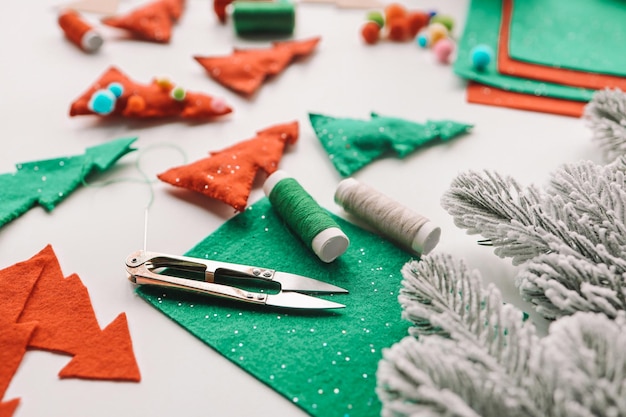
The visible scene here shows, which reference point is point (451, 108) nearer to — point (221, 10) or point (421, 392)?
point (221, 10)

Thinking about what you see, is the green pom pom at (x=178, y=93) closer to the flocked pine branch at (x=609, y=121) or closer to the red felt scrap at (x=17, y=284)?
the red felt scrap at (x=17, y=284)

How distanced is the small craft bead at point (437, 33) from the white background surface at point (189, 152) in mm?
45

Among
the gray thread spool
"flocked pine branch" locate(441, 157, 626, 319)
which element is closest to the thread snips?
the gray thread spool

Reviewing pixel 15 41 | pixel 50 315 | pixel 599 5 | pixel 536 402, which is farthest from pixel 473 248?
pixel 15 41

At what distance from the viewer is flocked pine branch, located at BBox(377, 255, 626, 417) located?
0.55 meters

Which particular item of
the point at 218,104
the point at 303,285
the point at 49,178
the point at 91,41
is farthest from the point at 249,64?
the point at 303,285

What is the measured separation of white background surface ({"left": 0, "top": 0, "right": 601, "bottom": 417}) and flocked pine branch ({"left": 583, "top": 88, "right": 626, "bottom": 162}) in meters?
0.07

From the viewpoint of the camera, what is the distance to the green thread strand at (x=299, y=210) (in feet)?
2.89

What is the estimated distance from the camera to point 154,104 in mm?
1166

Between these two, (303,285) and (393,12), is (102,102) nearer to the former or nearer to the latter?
(303,285)

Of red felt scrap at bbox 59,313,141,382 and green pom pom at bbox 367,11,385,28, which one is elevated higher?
green pom pom at bbox 367,11,385,28

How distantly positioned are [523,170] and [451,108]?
22 cm

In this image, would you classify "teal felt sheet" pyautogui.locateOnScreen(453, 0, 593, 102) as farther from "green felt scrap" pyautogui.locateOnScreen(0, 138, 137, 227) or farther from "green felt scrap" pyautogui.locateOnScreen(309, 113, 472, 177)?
"green felt scrap" pyautogui.locateOnScreen(0, 138, 137, 227)

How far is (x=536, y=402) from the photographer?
22.4 inches
